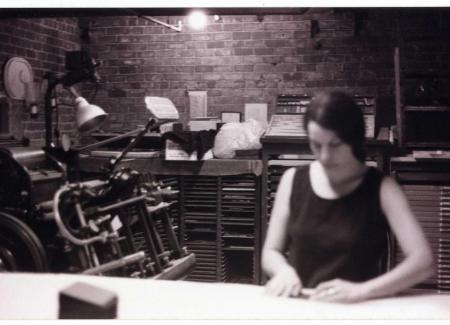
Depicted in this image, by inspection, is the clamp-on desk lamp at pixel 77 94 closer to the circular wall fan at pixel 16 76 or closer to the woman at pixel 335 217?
the circular wall fan at pixel 16 76

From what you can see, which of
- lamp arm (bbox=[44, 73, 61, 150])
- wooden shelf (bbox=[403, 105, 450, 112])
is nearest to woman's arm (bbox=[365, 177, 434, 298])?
lamp arm (bbox=[44, 73, 61, 150])

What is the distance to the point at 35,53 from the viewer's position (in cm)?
242

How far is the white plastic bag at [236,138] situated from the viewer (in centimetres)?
331


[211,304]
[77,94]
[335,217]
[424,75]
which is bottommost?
[211,304]

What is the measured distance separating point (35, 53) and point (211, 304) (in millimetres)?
1498

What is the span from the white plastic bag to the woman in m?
1.67

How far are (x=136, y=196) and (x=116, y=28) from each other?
153 cm

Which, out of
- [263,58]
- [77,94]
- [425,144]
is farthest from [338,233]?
[263,58]

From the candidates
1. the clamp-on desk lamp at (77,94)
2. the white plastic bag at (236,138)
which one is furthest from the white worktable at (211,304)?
the white plastic bag at (236,138)

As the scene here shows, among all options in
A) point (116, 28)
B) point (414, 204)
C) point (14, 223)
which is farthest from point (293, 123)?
point (14, 223)

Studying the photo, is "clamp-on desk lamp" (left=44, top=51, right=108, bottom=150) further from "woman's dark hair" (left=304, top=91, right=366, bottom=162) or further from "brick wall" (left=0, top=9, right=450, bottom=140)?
"woman's dark hair" (left=304, top=91, right=366, bottom=162)

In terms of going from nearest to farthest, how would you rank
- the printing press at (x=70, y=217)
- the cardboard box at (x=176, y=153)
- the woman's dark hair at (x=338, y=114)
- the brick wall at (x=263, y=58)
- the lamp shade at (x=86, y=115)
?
the woman's dark hair at (x=338, y=114) < the printing press at (x=70, y=217) < the lamp shade at (x=86, y=115) < the cardboard box at (x=176, y=153) < the brick wall at (x=263, y=58)

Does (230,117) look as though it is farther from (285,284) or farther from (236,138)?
(285,284)

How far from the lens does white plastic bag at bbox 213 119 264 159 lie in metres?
3.31
